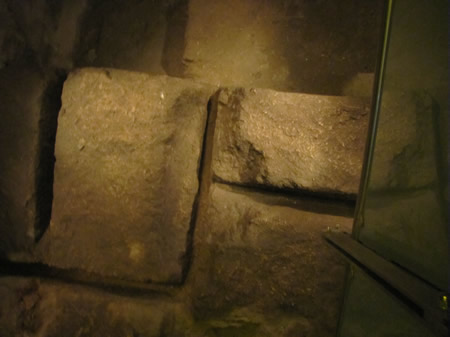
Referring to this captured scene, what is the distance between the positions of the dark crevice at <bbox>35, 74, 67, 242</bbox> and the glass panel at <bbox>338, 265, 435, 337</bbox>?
1089mm

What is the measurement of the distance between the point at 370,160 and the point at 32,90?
1149 millimetres

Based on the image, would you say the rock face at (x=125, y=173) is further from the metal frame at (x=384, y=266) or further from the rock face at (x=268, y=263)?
the metal frame at (x=384, y=266)

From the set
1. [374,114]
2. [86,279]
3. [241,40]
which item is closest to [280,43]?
[241,40]

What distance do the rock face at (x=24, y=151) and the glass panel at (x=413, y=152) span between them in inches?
43.5

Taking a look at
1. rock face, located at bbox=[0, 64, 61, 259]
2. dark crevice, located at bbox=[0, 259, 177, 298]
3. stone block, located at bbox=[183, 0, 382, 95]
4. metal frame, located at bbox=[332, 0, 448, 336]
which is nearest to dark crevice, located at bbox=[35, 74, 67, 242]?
rock face, located at bbox=[0, 64, 61, 259]

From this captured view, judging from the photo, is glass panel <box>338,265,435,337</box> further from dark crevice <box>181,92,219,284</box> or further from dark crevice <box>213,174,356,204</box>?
dark crevice <box>181,92,219,284</box>

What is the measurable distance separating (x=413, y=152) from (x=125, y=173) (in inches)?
34.5

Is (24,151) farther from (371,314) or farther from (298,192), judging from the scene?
(371,314)

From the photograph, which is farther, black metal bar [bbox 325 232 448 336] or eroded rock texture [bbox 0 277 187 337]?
eroded rock texture [bbox 0 277 187 337]

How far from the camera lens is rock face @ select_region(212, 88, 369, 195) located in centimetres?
92

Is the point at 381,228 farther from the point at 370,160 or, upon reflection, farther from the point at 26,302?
the point at 26,302

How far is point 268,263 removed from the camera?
37.7 inches

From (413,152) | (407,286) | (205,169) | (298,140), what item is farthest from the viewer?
(205,169)

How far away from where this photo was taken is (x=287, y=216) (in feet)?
3.14
